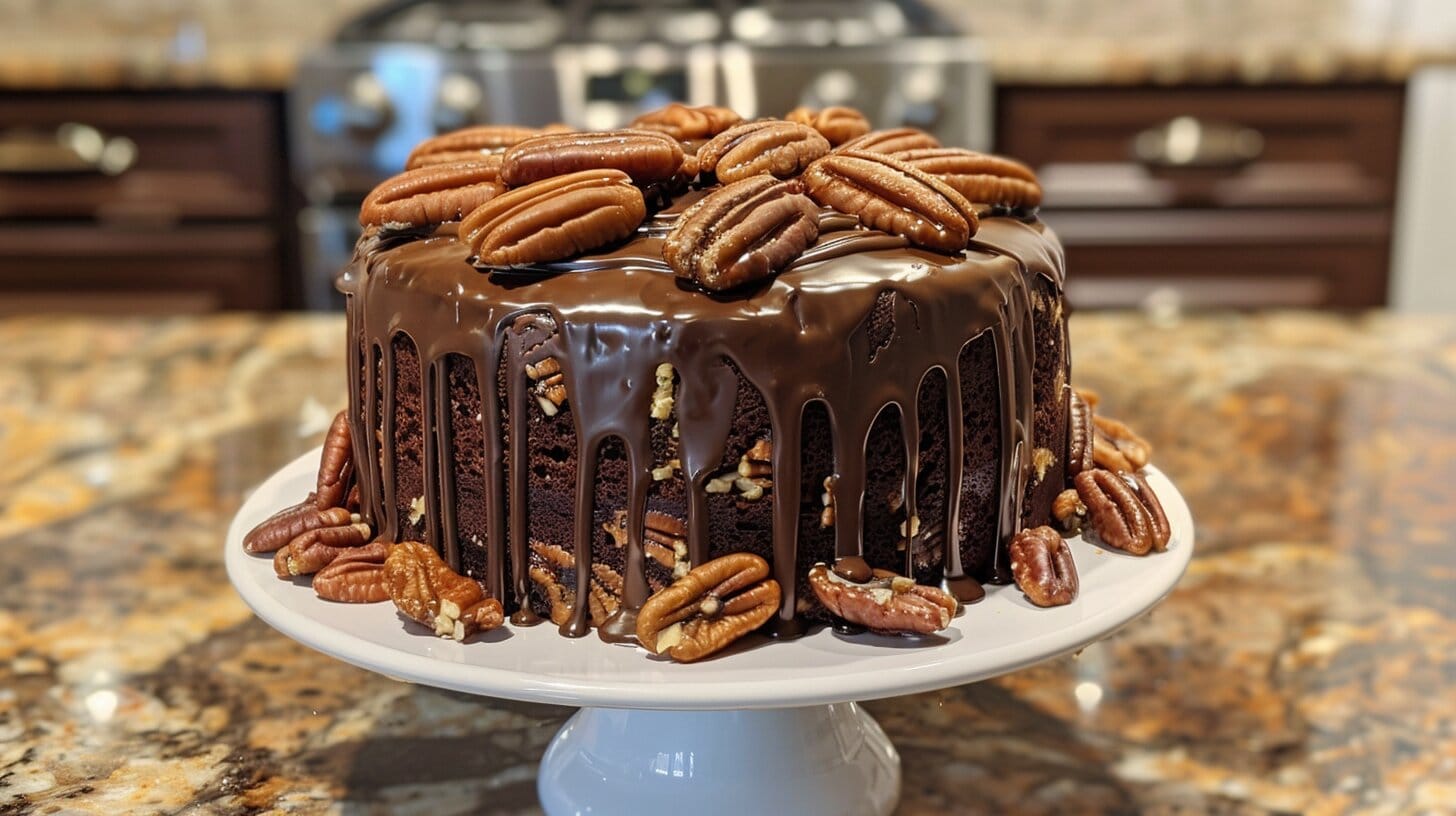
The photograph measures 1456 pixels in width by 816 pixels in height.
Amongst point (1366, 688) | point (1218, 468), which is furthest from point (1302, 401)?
point (1366, 688)

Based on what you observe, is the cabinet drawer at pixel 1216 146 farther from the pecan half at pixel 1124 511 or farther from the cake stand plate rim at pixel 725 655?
the cake stand plate rim at pixel 725 655

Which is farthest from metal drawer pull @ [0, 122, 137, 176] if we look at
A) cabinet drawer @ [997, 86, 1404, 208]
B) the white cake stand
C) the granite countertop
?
the white cake stand

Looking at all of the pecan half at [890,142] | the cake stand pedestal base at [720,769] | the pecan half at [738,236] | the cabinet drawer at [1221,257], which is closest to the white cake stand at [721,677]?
the cake stand pedestal base at [720,769]

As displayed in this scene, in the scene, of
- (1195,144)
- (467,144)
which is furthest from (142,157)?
(1195,144)

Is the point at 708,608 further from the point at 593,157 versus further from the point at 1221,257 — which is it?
the point at 1221,257

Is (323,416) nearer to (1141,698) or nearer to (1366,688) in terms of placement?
(1141,698)
